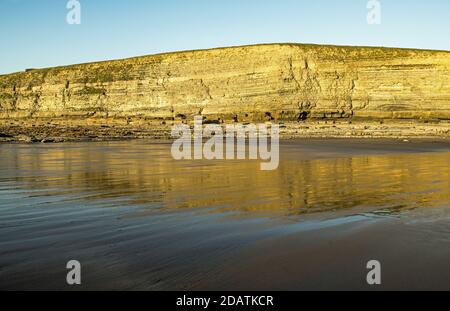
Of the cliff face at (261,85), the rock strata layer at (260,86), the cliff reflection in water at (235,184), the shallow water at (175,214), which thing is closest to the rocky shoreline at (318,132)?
the rock strata layer at (260,86)

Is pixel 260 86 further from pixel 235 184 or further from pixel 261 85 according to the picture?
pixel 235 184

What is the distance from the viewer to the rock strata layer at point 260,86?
42.6m

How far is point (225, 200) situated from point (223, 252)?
3.14 m

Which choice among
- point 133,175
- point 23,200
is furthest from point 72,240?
point 133,175

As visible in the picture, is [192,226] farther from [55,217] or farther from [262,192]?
[262,192]

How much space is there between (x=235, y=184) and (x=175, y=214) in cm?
337

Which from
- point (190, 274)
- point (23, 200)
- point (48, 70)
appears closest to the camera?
point (190, 274)

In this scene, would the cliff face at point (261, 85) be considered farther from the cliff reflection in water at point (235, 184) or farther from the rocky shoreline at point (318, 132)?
the cliff reflection in water at point (235, 184)

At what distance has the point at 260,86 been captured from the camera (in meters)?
47.1

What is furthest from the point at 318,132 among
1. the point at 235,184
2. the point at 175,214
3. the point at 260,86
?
the point at 175,214

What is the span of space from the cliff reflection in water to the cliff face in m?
29.9

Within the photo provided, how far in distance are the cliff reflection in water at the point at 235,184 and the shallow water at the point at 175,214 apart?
0.02 metres
